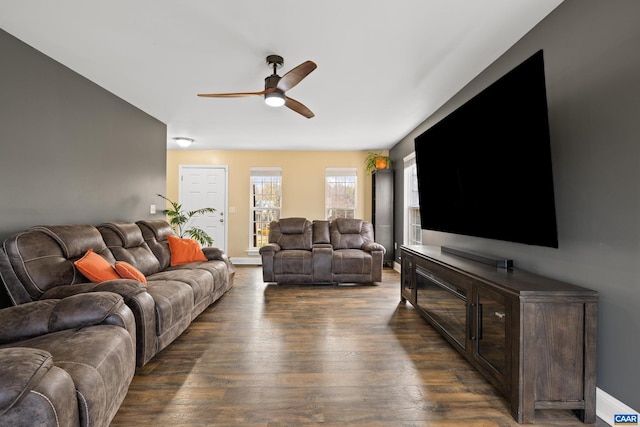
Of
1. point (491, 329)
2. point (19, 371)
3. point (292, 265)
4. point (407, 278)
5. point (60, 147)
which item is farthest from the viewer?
point (292, 265)

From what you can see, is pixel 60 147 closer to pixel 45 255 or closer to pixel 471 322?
pixel 45 255

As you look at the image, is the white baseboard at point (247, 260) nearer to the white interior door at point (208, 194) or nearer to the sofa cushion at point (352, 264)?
the white interior door at point (208, 194)

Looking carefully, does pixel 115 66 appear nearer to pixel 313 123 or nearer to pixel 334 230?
pixel 313 123

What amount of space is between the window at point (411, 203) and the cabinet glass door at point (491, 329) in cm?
278

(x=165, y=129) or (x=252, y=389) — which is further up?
(x=165, y=129)

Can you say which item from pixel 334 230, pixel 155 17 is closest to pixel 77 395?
pixel 155 17

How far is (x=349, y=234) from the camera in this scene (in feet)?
17.0

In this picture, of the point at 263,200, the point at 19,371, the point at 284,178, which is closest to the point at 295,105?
the point at 19,371

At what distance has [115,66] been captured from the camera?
271 cm

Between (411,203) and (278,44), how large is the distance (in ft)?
11.5

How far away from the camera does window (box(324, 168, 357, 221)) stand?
6277 millimetres

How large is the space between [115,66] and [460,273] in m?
3.53

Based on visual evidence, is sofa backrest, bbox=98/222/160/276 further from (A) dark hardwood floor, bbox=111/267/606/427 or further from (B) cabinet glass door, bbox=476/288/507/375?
(B) cabinet glass door, bbox=476/288/507/375

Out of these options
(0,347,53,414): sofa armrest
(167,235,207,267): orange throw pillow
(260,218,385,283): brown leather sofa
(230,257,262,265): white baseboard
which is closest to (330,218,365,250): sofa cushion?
(260,218,385,283): brown leather sofa
